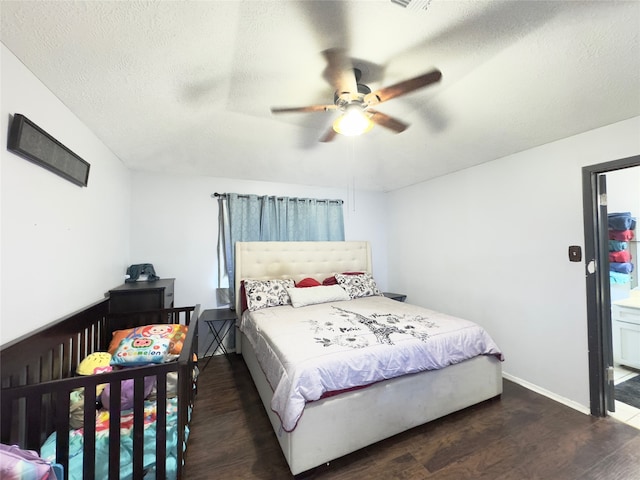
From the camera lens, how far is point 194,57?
1.32 metres

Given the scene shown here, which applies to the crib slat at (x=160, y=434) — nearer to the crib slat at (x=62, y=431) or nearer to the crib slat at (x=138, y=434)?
Answer: the crib slat at (x=138, y=434)

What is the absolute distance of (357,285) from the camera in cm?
355

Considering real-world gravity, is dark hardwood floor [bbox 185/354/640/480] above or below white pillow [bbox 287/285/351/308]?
below

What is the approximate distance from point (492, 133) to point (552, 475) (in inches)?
94.3

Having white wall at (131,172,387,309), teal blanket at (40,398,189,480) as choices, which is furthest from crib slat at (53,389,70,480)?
white wall at (131,172,387,309)

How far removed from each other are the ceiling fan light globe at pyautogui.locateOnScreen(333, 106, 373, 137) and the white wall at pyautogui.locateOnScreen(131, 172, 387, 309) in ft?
7.51

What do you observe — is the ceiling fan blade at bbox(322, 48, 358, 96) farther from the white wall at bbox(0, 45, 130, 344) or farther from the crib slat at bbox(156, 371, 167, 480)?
the crib slat at bbox(156, 371, 167, 480)

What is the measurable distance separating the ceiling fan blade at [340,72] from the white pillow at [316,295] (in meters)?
2.20

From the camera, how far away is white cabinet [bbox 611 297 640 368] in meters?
2.78

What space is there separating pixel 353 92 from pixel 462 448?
2.38 m

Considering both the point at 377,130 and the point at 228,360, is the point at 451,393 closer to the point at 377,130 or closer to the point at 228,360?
the point at 377,130

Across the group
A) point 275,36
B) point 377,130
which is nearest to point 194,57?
point 275,36

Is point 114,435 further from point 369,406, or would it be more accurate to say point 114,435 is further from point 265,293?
point 265,293

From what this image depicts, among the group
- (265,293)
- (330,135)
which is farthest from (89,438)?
(330,135)
